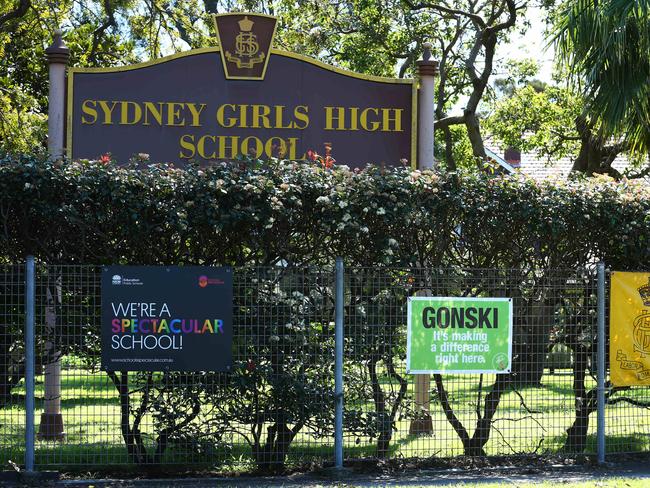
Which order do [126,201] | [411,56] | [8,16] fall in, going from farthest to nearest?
[411,56]
[8,16]
[126,201]

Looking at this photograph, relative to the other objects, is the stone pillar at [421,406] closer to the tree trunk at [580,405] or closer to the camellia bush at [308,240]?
the camellia bush at [308,240]

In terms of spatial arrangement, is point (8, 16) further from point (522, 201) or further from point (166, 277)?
point (522, 201)

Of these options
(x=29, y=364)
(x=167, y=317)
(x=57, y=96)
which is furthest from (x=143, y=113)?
(x=29, y=364)

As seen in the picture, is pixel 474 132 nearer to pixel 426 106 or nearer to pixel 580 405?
pixel 426 106

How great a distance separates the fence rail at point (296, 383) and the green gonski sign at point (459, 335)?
0.50 feet

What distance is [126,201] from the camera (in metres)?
7.43

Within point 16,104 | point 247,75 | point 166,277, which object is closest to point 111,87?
point 247,75

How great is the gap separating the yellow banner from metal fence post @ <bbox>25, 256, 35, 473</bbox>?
18.3 feet

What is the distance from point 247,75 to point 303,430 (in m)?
4.72

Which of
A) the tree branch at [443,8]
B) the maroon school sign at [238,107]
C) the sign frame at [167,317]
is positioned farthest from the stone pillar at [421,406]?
the tree branch at [443,8]

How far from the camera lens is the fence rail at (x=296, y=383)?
773 centimetres

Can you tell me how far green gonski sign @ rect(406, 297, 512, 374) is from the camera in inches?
316

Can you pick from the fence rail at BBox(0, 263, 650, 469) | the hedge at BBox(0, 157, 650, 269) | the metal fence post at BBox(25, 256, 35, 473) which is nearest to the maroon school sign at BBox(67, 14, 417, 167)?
the hedge at BBox(0, 157, 650, 269)

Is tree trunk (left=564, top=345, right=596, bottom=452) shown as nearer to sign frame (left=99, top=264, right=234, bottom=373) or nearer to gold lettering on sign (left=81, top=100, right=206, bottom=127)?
sign frame (left=99, top=264, right=234, bottom=373)
